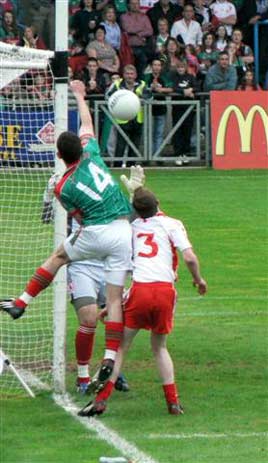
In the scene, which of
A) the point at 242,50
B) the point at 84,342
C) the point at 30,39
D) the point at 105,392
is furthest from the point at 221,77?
the point at 105,392

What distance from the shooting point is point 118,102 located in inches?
458

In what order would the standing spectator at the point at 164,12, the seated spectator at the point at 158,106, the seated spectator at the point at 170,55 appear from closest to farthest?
1. the seated spectator at the point at 158,106
2. the seated spectator at the point at 170,55
3. the standing spectator at the point at 164,12

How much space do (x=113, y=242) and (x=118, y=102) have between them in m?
1.84

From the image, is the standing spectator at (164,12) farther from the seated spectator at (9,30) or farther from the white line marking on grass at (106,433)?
the white line marking on grass at (106,433)

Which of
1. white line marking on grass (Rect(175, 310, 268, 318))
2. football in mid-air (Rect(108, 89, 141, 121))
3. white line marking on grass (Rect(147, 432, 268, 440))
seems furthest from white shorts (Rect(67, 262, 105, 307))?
white line marking on grass (Rect(175, 310, 268, 318))

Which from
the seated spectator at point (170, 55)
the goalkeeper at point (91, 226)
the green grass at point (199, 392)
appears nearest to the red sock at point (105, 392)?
the green grass at point (199, 392)

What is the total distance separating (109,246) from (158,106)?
59.2 ft

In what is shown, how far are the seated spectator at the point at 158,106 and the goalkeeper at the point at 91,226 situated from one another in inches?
693

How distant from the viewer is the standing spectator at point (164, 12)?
30.5 m

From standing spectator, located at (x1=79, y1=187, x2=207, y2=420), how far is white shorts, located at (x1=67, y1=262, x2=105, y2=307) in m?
0.76

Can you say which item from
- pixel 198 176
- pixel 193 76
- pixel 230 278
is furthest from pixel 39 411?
pixel 193 76

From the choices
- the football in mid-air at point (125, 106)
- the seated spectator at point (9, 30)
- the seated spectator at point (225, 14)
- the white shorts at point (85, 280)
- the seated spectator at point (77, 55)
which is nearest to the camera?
the white shorts at point (85, 280)

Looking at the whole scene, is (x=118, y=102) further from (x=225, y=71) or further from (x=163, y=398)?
(x=225, y=71)

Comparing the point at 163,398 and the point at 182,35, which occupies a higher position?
the point at 182,35
